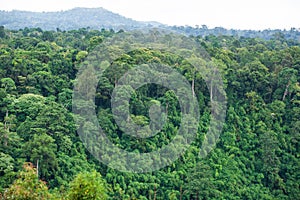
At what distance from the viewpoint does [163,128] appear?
47.1ft

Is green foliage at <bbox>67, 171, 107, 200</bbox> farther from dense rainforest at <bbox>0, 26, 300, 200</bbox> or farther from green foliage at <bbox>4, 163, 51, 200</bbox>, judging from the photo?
dense rainforest at <bbox>0, 26, 300, 200</bbox>

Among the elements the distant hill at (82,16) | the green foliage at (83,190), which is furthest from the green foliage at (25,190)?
the distant hill at (82,16)

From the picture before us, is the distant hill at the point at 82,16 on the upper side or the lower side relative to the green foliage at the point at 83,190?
upper

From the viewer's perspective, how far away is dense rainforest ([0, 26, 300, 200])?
11812 millimetres

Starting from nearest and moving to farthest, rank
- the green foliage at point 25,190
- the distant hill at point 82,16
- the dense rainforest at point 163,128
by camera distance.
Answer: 1. the green foliage at point 25,190
2. the dense rainforest at point 163,128
3. the distant hill at point 82,16

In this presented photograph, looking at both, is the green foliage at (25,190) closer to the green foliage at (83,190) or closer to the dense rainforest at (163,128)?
the green foliage at (83,190)

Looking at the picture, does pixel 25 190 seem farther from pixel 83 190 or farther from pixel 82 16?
pixel 82 16

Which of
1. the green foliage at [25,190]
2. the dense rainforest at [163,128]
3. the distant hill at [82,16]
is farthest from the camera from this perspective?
the distant hill at [82,16]

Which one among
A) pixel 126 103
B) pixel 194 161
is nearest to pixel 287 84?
pixel 194 161

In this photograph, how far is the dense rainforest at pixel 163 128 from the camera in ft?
38.8

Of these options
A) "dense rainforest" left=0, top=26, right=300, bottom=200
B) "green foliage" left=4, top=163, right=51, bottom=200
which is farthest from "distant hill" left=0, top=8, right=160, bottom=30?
"green foliage" left=4, top=163, right=51, bottom=200

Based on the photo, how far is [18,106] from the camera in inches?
509

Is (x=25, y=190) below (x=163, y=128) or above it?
above

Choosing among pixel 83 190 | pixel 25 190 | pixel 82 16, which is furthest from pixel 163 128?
pixel 82 16
